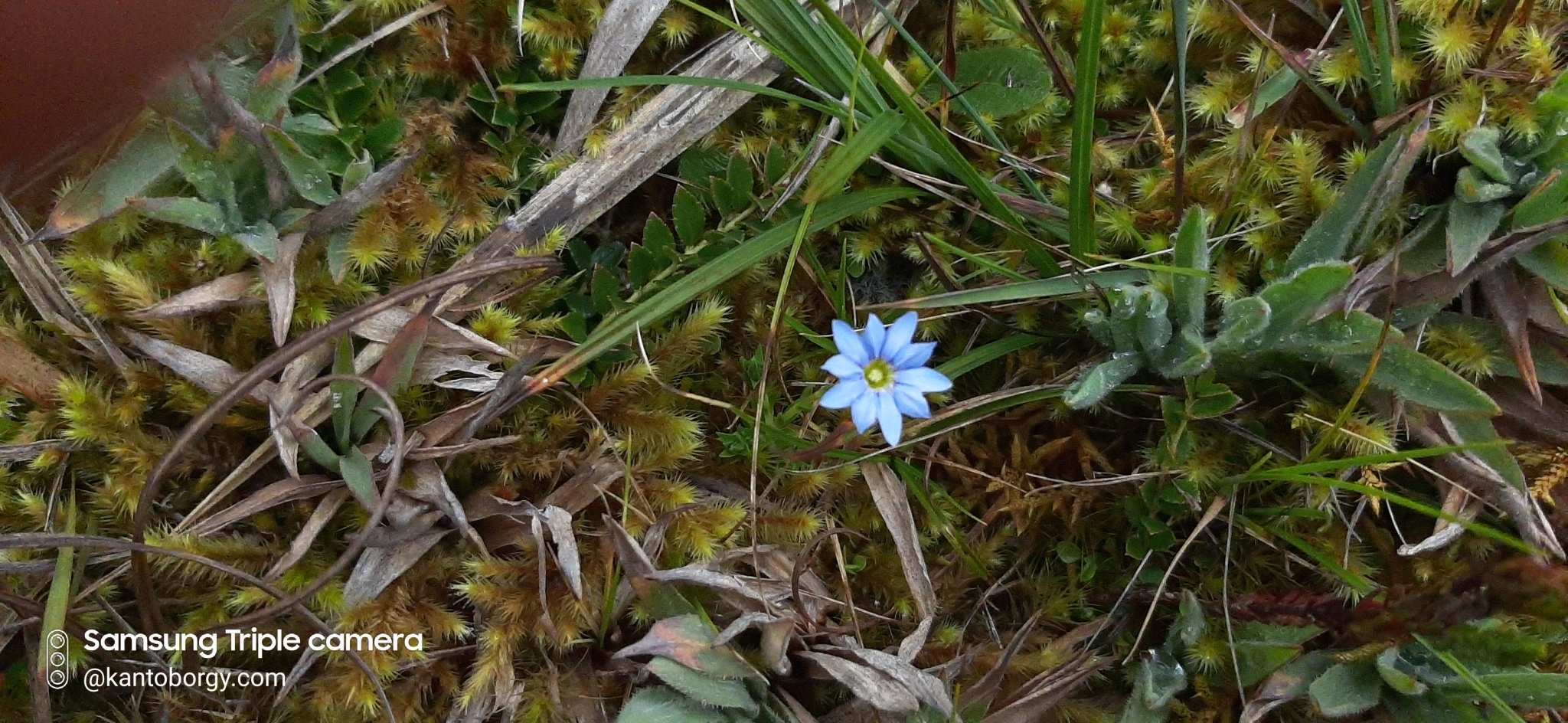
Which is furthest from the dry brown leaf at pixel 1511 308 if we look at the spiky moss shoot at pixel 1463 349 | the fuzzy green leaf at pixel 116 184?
the fuzzy green leaf at pixel 116 184

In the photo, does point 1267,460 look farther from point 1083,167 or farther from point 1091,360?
point 1083,167

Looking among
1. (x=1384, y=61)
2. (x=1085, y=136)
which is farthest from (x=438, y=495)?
(x=1384, y=61)

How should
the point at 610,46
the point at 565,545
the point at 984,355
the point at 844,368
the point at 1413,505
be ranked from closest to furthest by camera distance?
the point at 1413,505 < the point at 844,368 < the point at 565,545 < the point at 984,355 < the point at 610,46

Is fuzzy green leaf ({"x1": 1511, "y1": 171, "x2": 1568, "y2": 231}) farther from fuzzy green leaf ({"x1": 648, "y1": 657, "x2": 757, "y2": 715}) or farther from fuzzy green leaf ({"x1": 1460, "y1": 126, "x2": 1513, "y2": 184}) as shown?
fuzzy green leaf ({"x1": 648, "y1": 657, "x2": 757, "y2": 715})

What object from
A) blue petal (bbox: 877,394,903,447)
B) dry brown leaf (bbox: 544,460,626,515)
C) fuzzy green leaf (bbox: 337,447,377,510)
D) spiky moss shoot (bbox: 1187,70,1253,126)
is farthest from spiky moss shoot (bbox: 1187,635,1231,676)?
fuzzy green leaf (bbox: 337,447,377,510)

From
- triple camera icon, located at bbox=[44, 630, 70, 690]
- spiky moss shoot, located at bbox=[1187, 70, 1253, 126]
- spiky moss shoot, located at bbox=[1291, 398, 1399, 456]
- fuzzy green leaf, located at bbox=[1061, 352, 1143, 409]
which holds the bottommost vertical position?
spiky moss shoot, located at bbox=[1291, 398, 1399, 456]

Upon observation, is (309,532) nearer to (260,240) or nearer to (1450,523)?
(260,240)

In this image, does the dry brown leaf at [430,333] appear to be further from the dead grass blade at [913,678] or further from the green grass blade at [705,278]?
the dead grass blade at [913,678]
